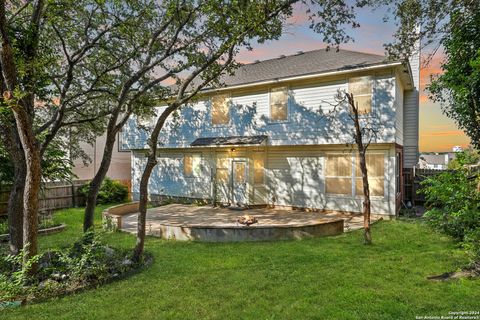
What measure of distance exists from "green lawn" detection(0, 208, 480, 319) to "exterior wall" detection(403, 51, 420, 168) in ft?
26.6

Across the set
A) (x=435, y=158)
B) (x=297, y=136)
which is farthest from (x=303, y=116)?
(x=435, y=158)

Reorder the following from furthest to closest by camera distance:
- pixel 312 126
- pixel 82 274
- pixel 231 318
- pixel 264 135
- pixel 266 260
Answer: pixel 264 135 < pixel 312 126 < pixel 266 260 < pixel 82 274 < pixel 231 318

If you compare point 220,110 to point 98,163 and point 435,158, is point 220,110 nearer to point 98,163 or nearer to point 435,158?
point 98,163

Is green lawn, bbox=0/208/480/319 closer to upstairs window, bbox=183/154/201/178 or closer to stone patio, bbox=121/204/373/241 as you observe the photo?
stone patio, bbox=121/204/373/241

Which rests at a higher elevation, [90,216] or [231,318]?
[90,216]

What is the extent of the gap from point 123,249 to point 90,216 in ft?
4.32

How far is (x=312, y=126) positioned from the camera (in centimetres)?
1246

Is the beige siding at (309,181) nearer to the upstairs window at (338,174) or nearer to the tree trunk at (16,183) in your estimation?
the upstairs window at (338,174)

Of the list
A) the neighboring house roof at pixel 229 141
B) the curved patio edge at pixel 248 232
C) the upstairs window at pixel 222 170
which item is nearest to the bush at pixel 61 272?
the curved patio edge at pixel 248 232

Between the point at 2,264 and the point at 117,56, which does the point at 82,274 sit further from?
the point at 117,56

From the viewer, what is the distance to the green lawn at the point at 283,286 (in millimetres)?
4328

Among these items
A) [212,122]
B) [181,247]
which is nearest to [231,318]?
[181,247]

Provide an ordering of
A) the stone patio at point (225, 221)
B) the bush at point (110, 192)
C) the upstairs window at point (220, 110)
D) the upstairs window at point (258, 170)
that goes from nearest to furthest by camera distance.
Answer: the stone patio at point (225, 221), the upstairs window at point (258, 170), the upstairs window at point (220, 110), the bush at point (110, 192)

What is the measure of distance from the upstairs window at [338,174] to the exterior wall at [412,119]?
4.65 m
